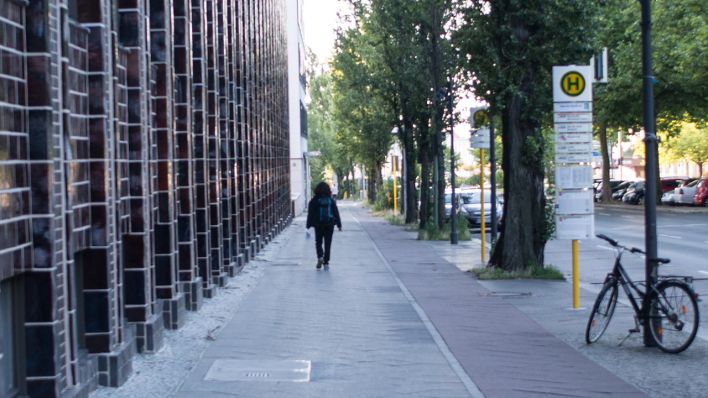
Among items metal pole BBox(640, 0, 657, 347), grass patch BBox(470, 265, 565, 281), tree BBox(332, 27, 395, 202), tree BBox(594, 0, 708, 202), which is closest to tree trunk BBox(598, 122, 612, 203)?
tree BBox(594, 0, 708, 202)

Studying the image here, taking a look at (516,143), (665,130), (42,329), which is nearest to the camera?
(42,329)

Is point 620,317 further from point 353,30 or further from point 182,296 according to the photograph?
point 353,30

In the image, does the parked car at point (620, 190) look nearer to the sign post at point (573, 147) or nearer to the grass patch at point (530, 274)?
the grass patch at point (530, 274)

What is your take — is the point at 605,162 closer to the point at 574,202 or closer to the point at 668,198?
the point at 668,198

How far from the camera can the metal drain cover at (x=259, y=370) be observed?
9.16 metres

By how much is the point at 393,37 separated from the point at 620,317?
A: 24546mm

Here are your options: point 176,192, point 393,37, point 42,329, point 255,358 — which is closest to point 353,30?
point 393,37

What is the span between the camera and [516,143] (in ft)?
60.4

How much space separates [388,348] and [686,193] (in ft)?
166

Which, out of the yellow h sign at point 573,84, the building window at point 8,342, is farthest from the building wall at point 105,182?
the yellow h sign at point 573,84

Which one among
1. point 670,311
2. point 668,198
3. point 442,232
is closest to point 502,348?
point 670,311

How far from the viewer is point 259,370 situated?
956 centimetres

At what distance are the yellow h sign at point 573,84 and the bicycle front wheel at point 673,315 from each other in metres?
3.93

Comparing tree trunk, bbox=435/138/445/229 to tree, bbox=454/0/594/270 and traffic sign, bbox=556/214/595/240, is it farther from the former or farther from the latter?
traffic sign, bbox=556/214/595/240
